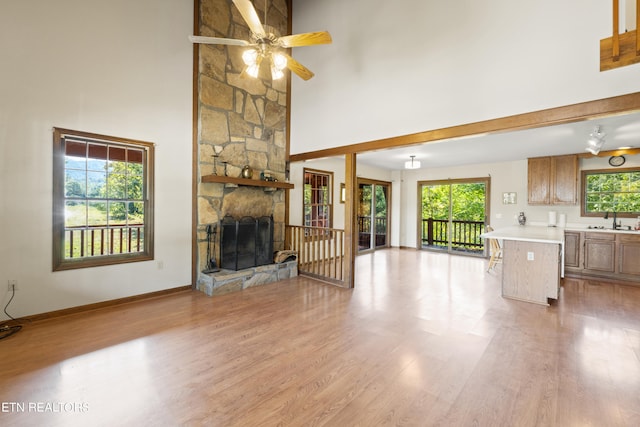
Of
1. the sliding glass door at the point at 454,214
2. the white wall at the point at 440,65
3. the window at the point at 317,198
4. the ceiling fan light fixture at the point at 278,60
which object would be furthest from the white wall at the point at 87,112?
the sliding glass door at the point at 454,214

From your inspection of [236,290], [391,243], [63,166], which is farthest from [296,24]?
[391,243]

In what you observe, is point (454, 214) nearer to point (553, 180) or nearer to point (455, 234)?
point (455, 234)

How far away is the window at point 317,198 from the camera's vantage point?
6.66 m

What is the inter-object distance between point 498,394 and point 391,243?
738cm

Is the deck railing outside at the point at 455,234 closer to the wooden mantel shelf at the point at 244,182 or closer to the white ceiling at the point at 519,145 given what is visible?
the white ceiling at the point at 519,145

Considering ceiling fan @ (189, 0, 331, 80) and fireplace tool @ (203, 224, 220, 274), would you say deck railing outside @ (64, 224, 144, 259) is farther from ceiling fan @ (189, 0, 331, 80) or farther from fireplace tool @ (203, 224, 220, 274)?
ceiling fan @ (189, 0, 331, 80)

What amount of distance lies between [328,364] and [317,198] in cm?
478

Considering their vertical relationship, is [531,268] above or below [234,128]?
below

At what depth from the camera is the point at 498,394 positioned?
2.09m

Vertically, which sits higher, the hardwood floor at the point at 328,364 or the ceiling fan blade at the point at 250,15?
the ceiling fan blade at the point at 250,15

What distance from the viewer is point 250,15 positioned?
108 inches

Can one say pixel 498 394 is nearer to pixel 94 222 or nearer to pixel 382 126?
pixel 382 126

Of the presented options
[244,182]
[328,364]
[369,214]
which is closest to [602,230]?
[369,214]

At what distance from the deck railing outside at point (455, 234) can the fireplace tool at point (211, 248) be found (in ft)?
21.7
